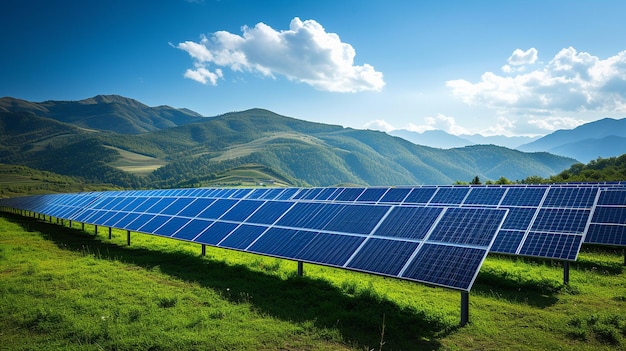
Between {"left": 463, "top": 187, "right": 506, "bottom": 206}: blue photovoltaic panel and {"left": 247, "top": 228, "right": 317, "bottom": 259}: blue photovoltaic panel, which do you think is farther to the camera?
{"left": 463, "top": 187, "right": 506, "bottom": 206}: blue photovoltaic panel

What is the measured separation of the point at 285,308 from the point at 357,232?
161 inches

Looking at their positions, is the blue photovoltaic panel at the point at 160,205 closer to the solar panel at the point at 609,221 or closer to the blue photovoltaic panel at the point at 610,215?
the solar panel at the point at 609,221

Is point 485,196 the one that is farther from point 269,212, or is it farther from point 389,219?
point 269,212

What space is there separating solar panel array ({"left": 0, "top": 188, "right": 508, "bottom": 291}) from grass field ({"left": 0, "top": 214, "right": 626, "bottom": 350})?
156 centimetres

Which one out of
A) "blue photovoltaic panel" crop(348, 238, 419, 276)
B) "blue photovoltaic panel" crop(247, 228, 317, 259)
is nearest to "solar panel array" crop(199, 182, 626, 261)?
"blue photovoltaic panel" crop(348, 238, 419, 276)

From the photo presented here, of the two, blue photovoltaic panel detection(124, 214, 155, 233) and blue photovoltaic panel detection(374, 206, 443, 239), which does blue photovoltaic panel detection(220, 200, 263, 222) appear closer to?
blue photovoltaic panel detection(124, 214, 155, 233)

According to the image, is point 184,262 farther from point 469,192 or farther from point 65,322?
point 469,192

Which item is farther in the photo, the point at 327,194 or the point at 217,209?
the point at 327,194

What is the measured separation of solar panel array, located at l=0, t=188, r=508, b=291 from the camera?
38.1 ft

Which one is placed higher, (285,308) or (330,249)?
(330,249)

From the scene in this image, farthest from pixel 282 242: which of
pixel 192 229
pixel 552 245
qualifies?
pixel 552 245

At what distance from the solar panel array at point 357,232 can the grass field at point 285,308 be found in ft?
5.11

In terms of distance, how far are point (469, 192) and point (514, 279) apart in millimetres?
9770

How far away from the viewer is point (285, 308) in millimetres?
13047
